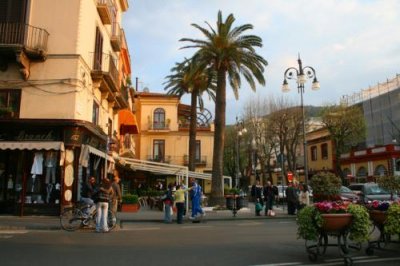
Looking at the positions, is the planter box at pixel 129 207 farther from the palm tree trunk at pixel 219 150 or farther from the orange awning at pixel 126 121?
the orange awning at pixel 126 121

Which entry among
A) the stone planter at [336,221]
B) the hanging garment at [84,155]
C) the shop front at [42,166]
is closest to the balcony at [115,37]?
the shop front at [42,166]

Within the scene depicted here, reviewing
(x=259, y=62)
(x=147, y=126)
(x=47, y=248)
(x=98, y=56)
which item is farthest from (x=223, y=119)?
(x=147, y=126)

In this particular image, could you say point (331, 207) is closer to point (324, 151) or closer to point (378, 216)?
point (378, 216)

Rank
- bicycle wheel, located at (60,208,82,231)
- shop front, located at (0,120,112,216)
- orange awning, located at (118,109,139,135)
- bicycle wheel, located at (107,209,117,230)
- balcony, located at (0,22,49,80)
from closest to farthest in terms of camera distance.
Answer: bicycle wheel, located at (107,209,117,230), bicycle wheel, located at (60,208,82,231), balcony, located at (0,22,49,80), shop front, located at (0,120,112,216), orange awning, located at (118,109,139,135)

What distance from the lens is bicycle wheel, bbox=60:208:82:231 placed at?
1580 cm

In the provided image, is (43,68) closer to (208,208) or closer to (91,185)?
(91,185)

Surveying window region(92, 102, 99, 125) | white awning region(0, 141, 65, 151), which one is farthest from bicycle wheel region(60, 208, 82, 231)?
window region(92, 102, 99, 125)

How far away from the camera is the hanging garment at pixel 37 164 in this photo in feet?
66.8

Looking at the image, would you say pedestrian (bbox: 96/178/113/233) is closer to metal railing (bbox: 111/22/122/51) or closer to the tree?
metal railing (bbox: 111/22/122/51)

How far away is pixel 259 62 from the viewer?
30.2 meters

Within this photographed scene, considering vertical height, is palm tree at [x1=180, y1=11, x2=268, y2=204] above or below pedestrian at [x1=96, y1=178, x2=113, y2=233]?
above

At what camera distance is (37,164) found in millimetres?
20422

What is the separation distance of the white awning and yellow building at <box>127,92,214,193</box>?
117 ft

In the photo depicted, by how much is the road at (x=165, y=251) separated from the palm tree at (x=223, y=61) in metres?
15.9
